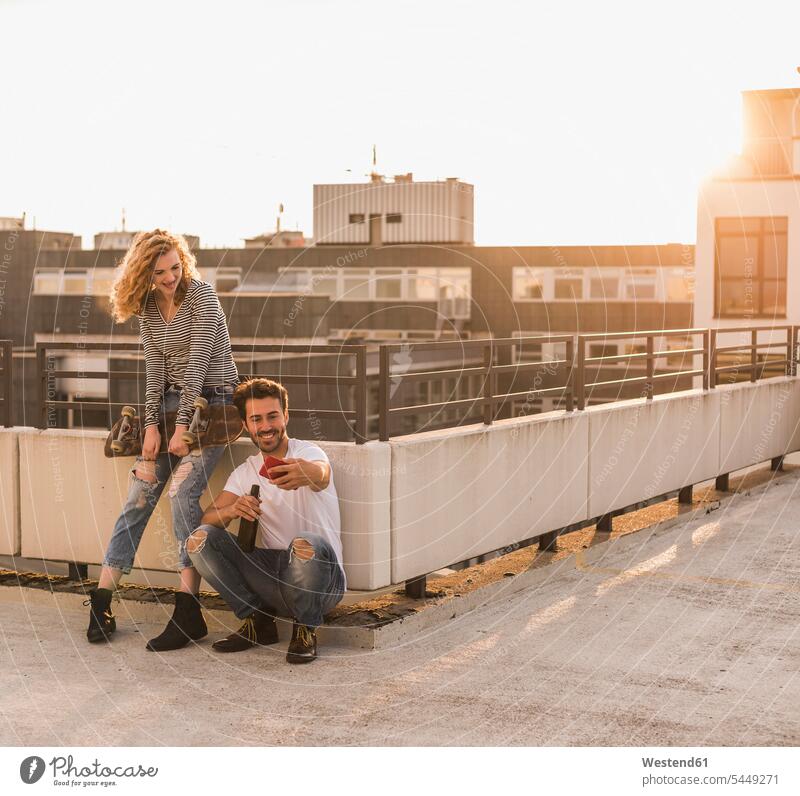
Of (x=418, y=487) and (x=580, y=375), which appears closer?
(x=418, y=487)

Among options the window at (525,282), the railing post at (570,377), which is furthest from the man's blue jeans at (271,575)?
the window at (525,282)

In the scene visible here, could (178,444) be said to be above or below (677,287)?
below

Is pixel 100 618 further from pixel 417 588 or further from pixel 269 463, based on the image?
pixel 417 588

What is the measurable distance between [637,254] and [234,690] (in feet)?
155

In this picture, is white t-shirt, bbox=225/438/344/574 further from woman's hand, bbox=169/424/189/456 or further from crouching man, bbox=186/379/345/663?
woman's hand, bbox=169/424/189/456

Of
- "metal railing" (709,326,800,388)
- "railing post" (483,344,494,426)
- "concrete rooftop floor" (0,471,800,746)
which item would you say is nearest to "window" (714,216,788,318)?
"metal railing" (709,326,800,388)

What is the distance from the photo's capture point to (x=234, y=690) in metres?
5.80

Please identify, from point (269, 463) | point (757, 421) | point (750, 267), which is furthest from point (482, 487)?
point (750, 267)

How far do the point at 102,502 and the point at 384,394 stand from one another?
207cm

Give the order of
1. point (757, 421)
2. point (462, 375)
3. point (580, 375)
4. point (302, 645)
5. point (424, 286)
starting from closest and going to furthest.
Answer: point (302, 645) → point (462, 375) → point (580, 375) → point (757, 421) → point (424, 286)

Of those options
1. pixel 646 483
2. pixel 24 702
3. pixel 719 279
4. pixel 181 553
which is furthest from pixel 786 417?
pixel 24 702

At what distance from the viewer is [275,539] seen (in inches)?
257
